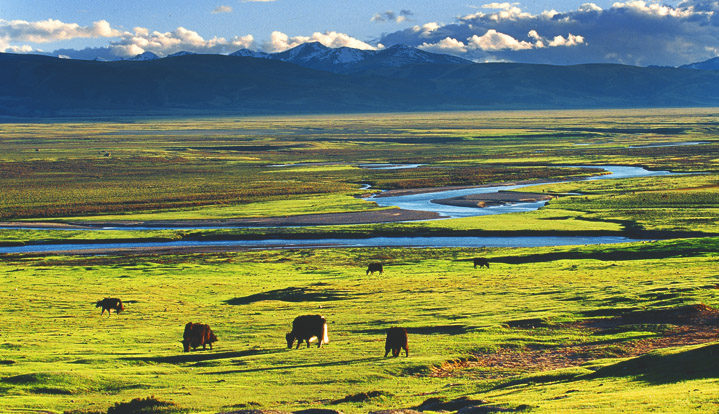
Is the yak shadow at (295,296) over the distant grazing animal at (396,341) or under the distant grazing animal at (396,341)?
under

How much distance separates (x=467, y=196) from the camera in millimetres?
95188

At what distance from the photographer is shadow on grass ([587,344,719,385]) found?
2028 cm

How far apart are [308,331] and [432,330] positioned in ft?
18.0

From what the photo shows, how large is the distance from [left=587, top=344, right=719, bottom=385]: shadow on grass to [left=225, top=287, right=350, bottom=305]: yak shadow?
62.3ft

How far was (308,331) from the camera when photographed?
27688mm

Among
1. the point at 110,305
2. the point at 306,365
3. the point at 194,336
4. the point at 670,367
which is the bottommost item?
the point at 110,305

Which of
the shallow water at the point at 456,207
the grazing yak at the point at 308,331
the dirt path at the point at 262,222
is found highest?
the grazing yak at the point at 308,331

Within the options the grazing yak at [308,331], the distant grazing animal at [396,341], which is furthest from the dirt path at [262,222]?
the distant grazing animal at [396,341]

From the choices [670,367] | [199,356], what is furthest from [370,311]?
[670,367]

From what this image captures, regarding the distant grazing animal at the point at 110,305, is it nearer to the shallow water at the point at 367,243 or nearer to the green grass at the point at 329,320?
the green grass at the point at 329,320

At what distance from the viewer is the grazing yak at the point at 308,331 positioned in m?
27.7

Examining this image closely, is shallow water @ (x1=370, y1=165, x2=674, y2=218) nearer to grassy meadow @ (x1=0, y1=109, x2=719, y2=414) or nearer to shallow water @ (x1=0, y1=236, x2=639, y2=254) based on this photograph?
grassy meadow @ (x1=0, y1=109, x2=719, y2=414)

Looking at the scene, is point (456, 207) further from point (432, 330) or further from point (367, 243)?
point (432, 330)

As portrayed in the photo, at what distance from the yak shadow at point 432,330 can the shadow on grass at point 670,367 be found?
8207 millimetres
